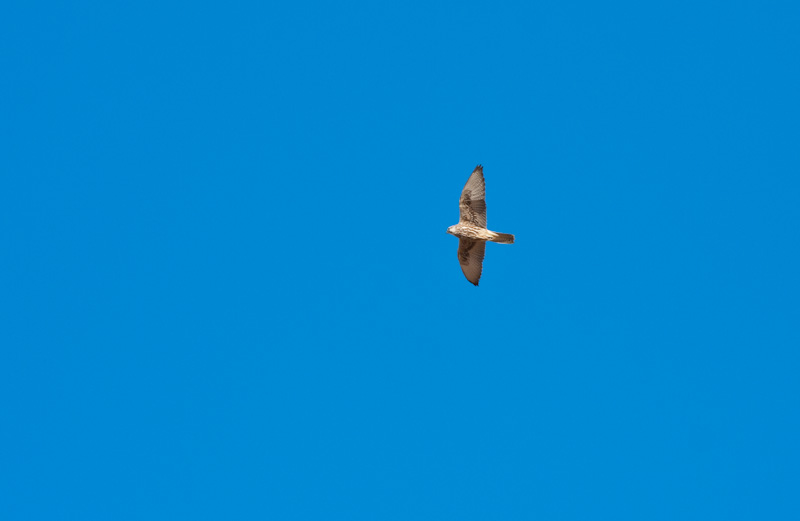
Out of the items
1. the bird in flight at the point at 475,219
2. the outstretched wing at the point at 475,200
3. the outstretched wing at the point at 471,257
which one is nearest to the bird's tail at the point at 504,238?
the bird in flight at the point at 475,219

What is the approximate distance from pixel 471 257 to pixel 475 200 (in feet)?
7.32

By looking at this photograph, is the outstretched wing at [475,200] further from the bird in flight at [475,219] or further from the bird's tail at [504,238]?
the bird's tail at [504,238]

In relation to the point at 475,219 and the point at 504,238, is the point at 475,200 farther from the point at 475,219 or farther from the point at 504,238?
the point at 504,238

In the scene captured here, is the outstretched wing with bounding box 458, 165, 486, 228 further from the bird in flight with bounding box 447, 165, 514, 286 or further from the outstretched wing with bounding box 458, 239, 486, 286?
the outstretched wing with bounding box 458, 239, 486, 286

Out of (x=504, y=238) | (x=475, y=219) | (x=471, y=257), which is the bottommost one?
(x=471, y=257)

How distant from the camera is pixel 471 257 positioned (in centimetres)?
2839

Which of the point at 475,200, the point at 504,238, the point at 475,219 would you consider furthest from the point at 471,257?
the point at 475,200

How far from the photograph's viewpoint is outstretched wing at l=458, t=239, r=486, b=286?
92.2 ft

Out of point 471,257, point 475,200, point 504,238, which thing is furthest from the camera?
point 471,257

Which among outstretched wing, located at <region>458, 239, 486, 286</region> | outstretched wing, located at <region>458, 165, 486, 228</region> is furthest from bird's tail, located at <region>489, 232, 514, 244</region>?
outstretched wing, located at <region>458, 239, 486, 286</region>

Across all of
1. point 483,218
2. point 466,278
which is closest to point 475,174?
point 483,218

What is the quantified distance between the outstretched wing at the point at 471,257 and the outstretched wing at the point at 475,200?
935mm

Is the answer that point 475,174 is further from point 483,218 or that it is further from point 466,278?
point 466,278

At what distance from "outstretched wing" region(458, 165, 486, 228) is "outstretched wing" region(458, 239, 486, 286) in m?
0.93
